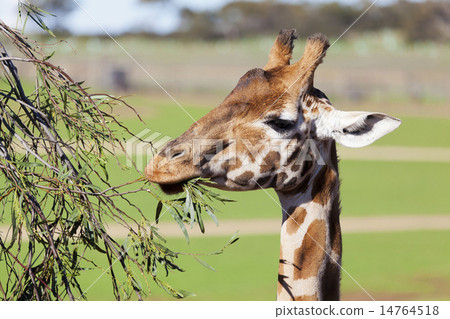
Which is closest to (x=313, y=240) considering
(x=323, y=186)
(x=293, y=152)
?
(x=323, y=186)

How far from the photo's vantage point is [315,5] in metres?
93.4

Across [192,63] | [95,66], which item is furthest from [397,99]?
[95,66]

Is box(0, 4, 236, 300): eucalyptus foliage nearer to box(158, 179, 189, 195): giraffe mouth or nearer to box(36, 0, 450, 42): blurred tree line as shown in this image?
box(158, 179, 189, 195): giraffe mouth

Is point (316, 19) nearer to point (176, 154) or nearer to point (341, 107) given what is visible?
point (341, 107)

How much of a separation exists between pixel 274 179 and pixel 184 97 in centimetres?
4975

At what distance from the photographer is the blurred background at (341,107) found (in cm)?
1323

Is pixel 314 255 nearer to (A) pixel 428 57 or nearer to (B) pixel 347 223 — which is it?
(B) pixel 347 223

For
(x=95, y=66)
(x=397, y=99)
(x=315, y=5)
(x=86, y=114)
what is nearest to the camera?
(x=86, y=114)

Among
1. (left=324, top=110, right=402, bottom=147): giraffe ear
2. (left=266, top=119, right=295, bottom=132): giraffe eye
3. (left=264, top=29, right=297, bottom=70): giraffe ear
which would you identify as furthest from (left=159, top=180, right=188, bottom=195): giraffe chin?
(left=264, top=29, right=297, bottom=70): giraffe ear

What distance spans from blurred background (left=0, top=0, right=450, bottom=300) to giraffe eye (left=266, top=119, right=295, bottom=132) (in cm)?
122

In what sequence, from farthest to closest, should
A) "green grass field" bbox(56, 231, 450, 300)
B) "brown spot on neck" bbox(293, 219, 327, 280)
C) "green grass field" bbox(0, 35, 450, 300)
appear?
"green grass field" bbox(0, 35, 450, 300)
"green grass field" bbox(56, 231, 450, 300)
"brown spot on neck" bbox(293, 219, 327, 280)

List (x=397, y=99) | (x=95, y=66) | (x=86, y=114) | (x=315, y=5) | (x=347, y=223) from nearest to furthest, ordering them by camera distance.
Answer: (x=86, y=114) < (x=347, y=223) < (x=397, y=99) < (x=95, y=66) < (x=315, y=5)

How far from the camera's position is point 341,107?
45.2m

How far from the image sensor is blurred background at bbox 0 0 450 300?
43.4 ft
